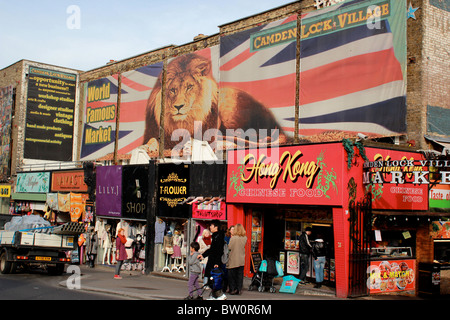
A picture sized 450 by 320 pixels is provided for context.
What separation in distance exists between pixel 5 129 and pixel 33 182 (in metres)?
9.27

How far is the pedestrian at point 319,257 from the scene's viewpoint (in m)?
16.0

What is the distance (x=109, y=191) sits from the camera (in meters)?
25.3

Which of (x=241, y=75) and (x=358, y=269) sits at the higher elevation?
(x=241, y=75)

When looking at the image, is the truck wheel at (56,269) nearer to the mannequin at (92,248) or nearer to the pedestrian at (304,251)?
the mannequin at (92,248)

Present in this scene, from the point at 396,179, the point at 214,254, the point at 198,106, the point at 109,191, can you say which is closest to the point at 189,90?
the point at 198,106

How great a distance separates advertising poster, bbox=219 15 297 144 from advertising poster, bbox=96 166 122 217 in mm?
6342

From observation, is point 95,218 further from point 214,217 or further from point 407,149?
point 407,149

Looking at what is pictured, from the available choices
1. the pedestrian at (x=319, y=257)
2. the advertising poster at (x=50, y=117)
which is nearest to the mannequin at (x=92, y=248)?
the pedestrian at (x=319, y=257)

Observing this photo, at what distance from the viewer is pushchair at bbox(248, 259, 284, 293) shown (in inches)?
603

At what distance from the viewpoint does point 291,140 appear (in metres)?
21.2

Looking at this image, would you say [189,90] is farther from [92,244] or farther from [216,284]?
[216,284]

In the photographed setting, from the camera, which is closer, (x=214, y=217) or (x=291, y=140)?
(x=214, y=217)

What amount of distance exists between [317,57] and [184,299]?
11651 millimetres
